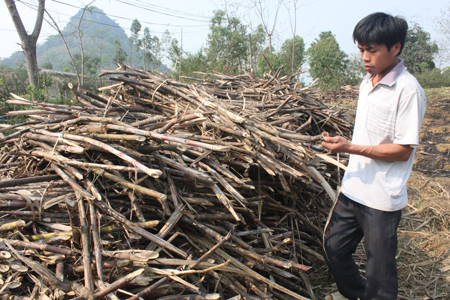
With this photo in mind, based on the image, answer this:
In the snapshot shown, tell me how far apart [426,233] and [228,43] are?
2493 centimetres

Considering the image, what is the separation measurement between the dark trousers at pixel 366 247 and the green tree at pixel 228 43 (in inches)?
959

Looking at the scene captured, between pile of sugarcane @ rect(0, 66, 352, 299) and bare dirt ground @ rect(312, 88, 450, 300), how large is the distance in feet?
2.50

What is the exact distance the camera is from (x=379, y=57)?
1.74 meters

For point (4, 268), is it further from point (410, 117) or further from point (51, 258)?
point (410, 117)

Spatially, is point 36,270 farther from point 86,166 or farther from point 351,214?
point 351,214

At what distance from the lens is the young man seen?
5.47 ft

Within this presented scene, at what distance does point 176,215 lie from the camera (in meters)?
1.85

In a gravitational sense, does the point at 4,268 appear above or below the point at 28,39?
below

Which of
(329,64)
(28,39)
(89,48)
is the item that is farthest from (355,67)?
(89,48)

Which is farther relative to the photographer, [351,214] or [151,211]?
[351,214]

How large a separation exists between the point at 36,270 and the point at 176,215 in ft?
2.66

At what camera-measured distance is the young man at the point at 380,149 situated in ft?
5.47

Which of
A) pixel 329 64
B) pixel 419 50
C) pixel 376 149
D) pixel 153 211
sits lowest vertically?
pixel 153 211

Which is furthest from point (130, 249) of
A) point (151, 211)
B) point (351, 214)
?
point (351, 214)
